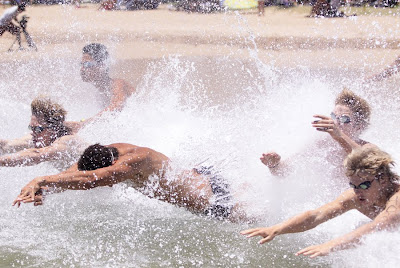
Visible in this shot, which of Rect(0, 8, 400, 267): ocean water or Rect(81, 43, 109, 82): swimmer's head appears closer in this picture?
Rect(0, 8, 400, 267): ocean water

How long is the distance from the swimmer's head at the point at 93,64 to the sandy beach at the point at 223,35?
427cm

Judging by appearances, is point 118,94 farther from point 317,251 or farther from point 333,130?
point 317,251

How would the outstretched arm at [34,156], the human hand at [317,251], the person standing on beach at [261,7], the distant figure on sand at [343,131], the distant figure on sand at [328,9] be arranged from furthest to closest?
the person standing on beach at [261,7] < the distant figure on sand at [328,9] < the outstretched arm at [34,156] < the distant figure on sand at [343,131] < the human hand at [317,251]

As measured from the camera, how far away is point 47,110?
4.47 meters

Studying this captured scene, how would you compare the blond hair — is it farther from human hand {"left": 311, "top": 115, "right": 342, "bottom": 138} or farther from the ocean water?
human hand {"left": 311, "top": 115, "right": 342, "bottom": 138}

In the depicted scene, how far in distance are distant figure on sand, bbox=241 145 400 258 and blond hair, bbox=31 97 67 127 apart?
82.6 inches

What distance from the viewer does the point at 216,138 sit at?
16.2 feet

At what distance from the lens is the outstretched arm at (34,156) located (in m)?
4.30

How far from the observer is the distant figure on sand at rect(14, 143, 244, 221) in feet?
11.7

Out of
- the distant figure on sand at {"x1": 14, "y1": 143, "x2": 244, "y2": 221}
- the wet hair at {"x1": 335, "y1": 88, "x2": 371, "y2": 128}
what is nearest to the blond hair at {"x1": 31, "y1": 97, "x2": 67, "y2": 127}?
the distant figure on sand at {"x1": 14, "y1": 143, "x2": 244, "y2": 221}

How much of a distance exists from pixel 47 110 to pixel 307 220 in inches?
91.2

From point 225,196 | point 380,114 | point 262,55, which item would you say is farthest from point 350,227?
point 262,55

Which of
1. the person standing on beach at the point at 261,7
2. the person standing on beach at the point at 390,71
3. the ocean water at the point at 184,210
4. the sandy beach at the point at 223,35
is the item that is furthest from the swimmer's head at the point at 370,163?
the person standing on beach at the point at 261,7

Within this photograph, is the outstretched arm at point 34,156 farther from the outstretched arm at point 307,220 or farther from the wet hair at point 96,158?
the outstretched arm at point 307,220
